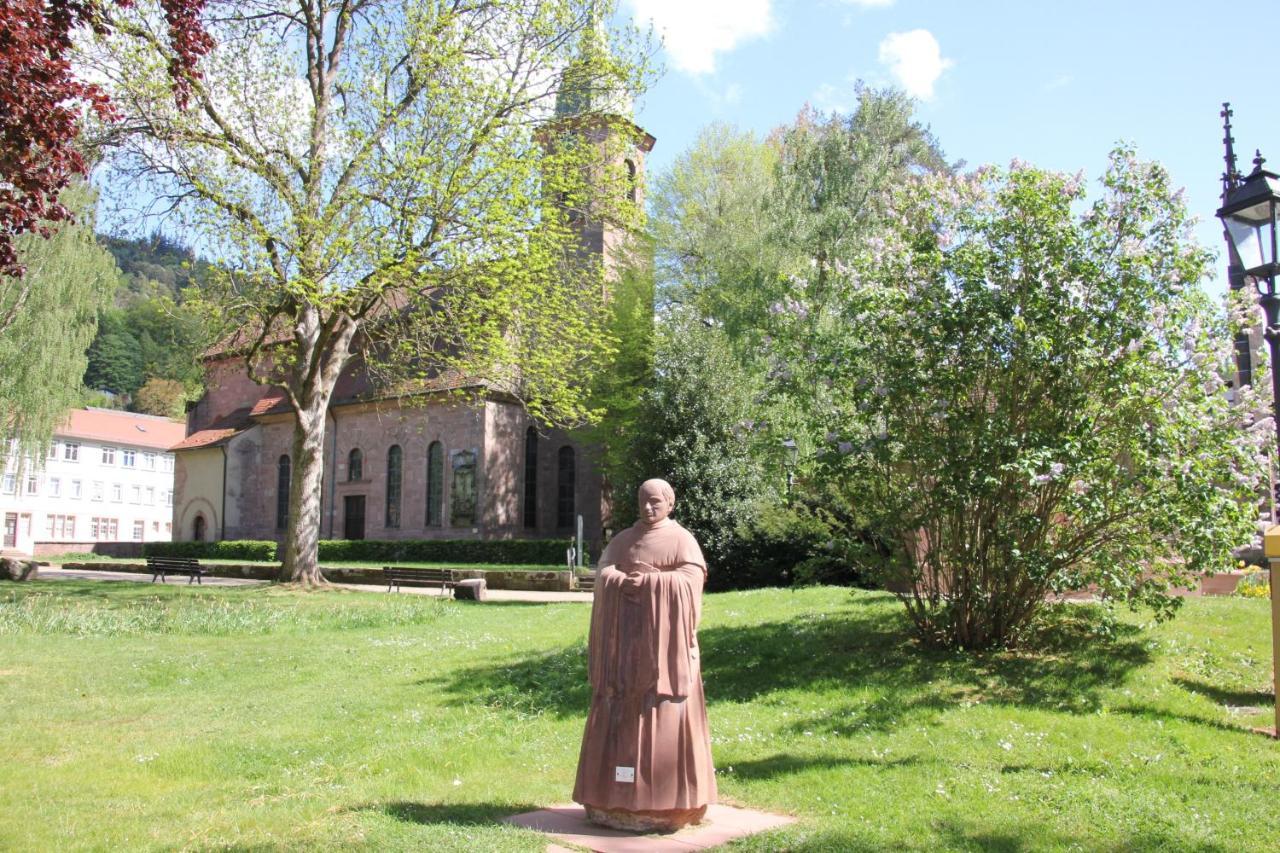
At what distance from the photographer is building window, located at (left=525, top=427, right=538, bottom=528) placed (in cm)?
4056

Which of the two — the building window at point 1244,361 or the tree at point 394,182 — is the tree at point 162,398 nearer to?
the tree at point 394,182

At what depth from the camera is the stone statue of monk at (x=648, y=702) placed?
595 centimetres

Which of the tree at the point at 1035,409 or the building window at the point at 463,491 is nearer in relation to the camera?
the tree at the point at 1035,409

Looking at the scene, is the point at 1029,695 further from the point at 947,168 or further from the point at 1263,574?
the point at 947,168

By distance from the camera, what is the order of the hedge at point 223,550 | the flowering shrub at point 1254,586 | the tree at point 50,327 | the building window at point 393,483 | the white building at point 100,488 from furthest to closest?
the white building at point 100,488 < the building window at point 393,483 < the hedge at point 223,550 < the tree at point 50,327 < the flowering shrub at point 1254,586

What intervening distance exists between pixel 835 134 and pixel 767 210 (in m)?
3.86

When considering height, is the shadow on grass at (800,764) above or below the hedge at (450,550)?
below

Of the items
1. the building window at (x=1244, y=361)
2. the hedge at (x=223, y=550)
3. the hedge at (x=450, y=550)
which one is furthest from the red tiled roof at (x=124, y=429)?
the building window at (x=1244, y=361)

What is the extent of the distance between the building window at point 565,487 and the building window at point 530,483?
3.70 feet

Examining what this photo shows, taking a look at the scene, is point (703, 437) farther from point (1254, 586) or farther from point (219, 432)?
point (219, 432)

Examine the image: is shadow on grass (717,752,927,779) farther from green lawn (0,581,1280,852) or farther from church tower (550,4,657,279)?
church tower (550,4,657,279)

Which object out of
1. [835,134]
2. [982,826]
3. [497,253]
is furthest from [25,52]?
[835,134]

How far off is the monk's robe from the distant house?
2967cm

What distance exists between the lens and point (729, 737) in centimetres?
859
